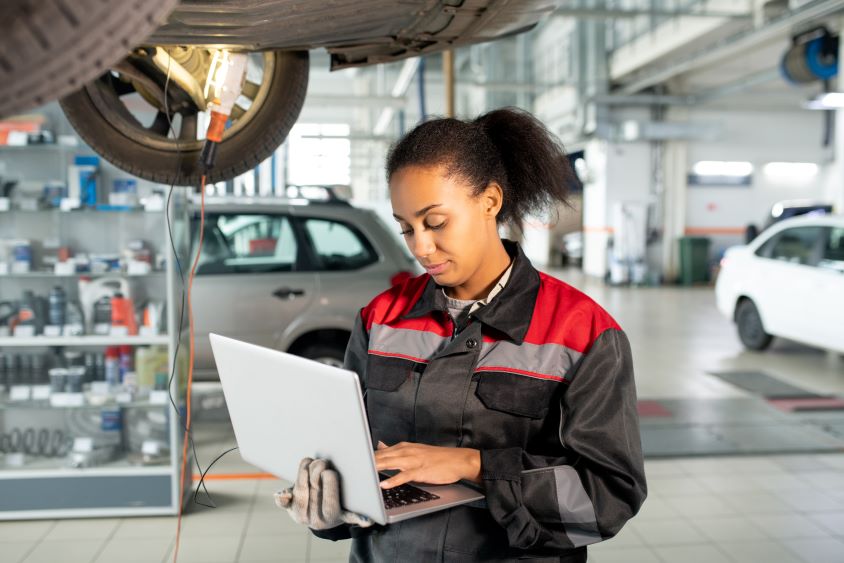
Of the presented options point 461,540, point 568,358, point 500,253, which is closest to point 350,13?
point 500,253

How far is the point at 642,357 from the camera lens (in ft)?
23.7

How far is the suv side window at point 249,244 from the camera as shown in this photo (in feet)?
16.0

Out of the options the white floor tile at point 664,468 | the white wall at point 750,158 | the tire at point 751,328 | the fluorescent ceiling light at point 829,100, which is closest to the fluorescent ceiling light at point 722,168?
the white wall at point 750,158

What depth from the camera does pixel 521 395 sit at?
1.34 m

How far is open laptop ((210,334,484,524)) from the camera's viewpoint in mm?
1107

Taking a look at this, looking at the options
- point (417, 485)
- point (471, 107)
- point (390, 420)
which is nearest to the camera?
point (417, 485)

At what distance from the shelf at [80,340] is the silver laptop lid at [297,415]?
7.96ft

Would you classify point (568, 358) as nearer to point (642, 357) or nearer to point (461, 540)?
point (461, 540)

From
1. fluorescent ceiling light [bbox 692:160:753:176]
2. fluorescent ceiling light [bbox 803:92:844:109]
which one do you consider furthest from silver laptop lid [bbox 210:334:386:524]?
fluorescent ceiling light [bbox 692:160:753:176]

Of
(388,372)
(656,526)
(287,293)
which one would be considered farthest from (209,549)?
(388,372)

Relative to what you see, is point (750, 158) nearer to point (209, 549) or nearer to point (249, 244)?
point (249, 244)

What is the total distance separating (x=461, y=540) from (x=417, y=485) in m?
0.14

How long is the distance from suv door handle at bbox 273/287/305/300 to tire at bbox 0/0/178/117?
4.13 m

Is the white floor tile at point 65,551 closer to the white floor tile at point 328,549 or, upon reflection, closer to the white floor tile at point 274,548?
the white floor tile at point 274,548
